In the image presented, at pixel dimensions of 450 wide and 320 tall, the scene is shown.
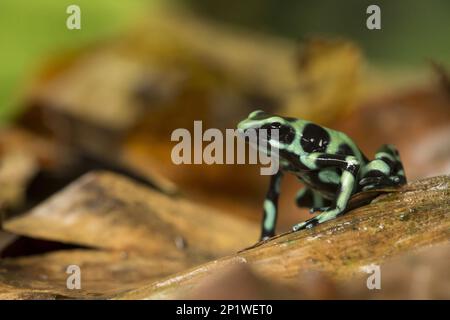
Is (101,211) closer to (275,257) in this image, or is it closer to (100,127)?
(275,257)

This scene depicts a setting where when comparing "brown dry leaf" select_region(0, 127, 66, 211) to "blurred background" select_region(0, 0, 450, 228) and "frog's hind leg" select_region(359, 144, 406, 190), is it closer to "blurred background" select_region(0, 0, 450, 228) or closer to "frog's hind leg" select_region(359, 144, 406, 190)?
"blurred background" select_region(0, 0, 450, 228)

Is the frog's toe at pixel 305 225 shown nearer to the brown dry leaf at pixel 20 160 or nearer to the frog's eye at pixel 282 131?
the frog's eye at pixel 282 131

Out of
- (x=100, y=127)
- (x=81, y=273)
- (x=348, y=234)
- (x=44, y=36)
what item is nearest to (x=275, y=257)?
(x=348, y=234)

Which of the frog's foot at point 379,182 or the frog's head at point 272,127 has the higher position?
the frog's head at point 272,127

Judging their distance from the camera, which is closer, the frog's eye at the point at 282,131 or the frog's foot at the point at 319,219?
the frog's foot at the point at 319,219

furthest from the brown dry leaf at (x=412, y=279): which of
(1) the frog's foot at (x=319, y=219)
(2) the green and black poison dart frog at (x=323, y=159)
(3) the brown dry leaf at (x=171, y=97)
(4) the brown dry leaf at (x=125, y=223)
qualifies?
A: (3) the brown dry leaf at (x=171, y=97)

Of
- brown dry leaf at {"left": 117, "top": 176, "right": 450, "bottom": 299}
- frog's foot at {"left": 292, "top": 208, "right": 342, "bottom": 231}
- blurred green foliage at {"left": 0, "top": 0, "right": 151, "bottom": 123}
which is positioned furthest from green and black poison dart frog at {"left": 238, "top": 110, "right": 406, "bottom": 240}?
blurred green foliage at {"left": 0, "top": 0, "right": 151, "bottom": 123}
